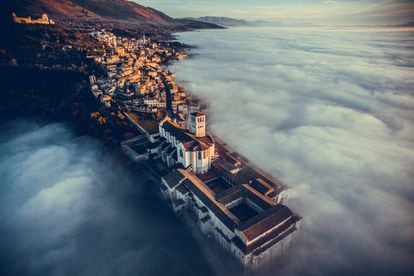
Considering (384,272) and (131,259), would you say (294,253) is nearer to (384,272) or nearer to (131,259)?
(384,272)

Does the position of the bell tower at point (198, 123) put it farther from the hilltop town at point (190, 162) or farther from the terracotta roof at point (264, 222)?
the terracotta roof at point (264, 222)

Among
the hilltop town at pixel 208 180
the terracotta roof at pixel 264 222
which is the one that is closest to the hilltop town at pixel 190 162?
the terracotta roof at pixel 264 222

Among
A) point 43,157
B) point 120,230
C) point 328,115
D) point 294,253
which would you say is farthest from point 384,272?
point 43,157

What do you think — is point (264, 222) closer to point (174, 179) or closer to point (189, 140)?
point (174, 179)

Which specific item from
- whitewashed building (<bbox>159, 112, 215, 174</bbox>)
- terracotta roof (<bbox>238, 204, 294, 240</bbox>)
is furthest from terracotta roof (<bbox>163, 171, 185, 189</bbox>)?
terracotta roof (<bbox>238, 204, 294, 240</bbox>)

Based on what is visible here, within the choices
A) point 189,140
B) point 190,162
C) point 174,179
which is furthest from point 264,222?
point 189,140

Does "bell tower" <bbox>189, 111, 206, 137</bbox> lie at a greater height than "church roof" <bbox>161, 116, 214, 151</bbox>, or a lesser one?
greater

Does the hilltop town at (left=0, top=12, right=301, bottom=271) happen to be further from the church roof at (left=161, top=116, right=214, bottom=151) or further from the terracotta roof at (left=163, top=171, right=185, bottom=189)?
the terracotta roof at (left=163, top=171, right=185, bottom=189)

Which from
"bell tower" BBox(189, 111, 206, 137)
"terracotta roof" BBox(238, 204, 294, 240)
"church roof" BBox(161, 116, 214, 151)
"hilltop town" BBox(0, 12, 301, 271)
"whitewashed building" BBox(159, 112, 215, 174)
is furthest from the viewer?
"bell tower" BBox(189, 111, 206, 137)
